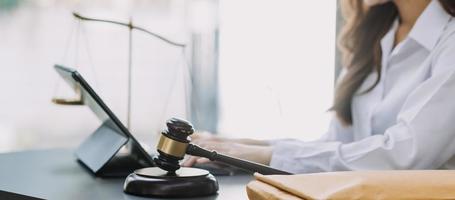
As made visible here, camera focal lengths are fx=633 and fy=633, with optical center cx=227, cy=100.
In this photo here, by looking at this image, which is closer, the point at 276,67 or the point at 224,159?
the point at 224,159

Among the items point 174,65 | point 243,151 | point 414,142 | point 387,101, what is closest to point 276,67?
point 174,65

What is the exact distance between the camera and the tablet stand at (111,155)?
1.14 metres

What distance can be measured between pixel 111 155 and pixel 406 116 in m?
0.58

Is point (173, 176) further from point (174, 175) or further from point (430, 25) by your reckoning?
point (430, 25)

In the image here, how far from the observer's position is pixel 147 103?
3.18 m

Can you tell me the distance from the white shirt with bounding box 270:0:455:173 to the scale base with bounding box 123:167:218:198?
421 mm

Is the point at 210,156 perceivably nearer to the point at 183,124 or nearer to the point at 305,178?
the point at 183,124

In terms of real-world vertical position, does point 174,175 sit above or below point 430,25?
below

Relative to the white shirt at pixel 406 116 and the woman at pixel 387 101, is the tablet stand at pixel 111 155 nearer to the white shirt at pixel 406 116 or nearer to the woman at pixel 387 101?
the woman at pixel 387 101

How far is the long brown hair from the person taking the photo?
5.38 ft

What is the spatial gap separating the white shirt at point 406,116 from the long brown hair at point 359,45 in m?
0.03

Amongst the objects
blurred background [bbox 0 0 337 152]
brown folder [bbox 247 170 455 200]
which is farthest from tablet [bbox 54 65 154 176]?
blurred background [bbox 0 0 337 152]

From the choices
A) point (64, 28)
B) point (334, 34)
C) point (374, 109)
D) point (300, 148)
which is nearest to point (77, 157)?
point (300, 148)

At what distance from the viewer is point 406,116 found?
1254 millimetres
